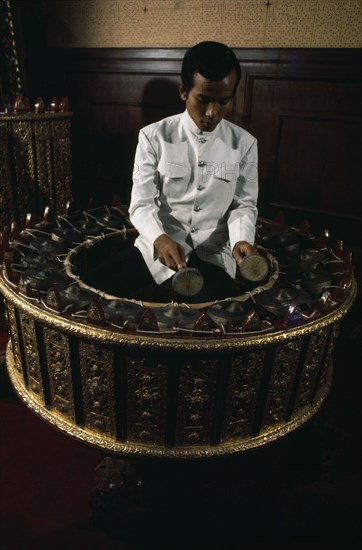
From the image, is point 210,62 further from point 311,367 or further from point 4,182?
point 4,182

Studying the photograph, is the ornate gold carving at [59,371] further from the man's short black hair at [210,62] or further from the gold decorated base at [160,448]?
the man's short black hair at [210,62]

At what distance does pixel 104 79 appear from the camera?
343 cm

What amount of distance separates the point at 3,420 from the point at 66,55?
2.79 m

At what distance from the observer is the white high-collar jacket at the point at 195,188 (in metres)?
2.04

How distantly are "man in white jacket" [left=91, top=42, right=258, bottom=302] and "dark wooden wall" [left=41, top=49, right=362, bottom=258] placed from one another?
784mm

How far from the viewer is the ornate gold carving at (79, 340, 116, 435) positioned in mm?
1525

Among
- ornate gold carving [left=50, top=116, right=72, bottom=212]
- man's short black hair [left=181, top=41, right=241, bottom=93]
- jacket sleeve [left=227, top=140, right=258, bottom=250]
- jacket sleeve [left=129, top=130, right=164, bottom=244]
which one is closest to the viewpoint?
man's short black hair [left=181, top=41, right=241, bottom=93]

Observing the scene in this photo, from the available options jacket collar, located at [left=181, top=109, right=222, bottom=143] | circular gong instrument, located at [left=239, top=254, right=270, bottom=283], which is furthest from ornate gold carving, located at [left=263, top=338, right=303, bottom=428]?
jacket collar, located at [left=181, top=109, right=222, bottom=143]

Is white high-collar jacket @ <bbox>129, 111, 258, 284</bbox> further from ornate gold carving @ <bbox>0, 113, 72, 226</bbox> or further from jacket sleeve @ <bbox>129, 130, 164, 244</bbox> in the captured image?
ornate gold carving @ <bbox>0, 113, 72, 226</bbox>

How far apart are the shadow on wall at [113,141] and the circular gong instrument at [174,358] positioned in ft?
5.64

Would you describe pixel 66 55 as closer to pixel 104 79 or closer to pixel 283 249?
pixel 104 79

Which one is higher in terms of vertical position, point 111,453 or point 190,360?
point 190,360

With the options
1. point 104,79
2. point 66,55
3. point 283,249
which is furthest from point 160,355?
point 66,55

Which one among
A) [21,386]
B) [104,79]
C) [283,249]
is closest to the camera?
[21,386]
